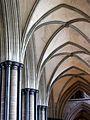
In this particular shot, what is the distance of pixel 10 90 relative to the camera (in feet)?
40.5

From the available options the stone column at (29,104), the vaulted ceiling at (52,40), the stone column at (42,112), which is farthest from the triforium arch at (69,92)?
the stone column at (29,104)

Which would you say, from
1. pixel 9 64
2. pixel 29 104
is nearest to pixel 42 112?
pixel 29 104

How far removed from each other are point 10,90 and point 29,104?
4140 mm

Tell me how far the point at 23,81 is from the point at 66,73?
23.7ft

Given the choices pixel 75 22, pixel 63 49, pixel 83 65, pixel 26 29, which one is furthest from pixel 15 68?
pixel 83 65

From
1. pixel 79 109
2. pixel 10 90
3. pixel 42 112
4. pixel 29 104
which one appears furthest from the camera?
pixel 79 109

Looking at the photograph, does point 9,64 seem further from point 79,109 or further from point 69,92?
point 79,109

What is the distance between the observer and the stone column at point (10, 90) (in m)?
12.0

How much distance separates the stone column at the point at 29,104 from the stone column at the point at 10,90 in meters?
3.64

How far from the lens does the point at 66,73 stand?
23.5 meters

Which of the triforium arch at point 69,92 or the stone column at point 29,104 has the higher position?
the triforium arch at point 69,92

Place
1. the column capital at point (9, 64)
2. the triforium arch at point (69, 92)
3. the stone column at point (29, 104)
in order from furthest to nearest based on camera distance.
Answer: the triforium arch at point (69, 92), the stone column at point (29, 104), the column capital at point (9, 64)

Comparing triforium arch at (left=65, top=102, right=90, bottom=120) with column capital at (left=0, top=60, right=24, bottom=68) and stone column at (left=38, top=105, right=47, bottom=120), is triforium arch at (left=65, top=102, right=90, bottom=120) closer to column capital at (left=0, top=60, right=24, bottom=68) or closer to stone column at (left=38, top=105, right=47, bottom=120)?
stone column at (left=38, top=105, right=47, bottom=120)

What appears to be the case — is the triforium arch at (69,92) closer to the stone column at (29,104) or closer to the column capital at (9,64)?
the stone column at (29,104)
